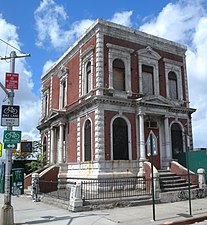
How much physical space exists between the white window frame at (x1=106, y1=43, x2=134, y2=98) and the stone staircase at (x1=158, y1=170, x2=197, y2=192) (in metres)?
6.16

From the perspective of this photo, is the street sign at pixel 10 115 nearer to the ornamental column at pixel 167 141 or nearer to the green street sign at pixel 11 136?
the green street sign at pixel 11 136

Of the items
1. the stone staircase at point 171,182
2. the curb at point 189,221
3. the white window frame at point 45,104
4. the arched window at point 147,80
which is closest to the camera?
the curb at point 189,221

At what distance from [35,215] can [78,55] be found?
567 inches

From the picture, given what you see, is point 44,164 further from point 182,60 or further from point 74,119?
point 182,60

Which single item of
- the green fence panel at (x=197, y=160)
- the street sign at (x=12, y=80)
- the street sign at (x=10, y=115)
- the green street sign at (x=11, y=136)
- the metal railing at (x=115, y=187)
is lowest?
the metal railing at (x=115, y=187)

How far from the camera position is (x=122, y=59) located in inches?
843

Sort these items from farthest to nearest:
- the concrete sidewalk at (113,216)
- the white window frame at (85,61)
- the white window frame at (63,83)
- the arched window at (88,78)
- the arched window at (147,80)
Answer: the white window frame at (63,83)
the arched window at (147,80)
the arched window at (88,78)
the white window frame at (85,61)
the concrete sidewalk at (113,216)

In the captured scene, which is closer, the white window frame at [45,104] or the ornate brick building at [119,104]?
the ornate brick building at [119,104]

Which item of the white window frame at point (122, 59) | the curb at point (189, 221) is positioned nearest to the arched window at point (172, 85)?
the white window frame at point (122, 59)

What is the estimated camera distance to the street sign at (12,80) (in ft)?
38.3

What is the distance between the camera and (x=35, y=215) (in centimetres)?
1280

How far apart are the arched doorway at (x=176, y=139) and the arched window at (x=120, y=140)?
4.57 meters

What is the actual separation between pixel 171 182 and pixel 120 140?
430 cm

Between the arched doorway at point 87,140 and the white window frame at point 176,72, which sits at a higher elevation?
the white window frame at point 176,72
